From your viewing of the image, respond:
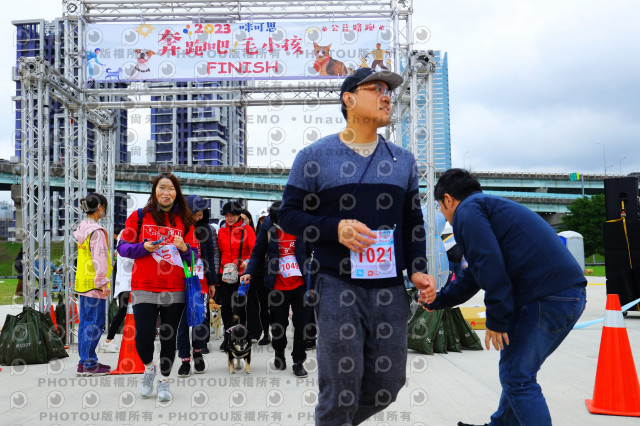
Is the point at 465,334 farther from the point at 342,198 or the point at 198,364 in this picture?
Result: the point at 342,198

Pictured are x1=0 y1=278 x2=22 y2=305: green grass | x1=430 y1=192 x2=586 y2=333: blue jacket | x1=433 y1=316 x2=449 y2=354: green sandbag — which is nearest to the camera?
x1=430 y1=192 x2=586 y2=333: blue jacket

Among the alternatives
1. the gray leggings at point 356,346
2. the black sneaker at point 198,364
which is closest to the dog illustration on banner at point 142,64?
the black sneaker at point 198,364

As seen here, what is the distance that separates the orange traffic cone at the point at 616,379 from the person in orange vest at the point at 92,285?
4.77 m

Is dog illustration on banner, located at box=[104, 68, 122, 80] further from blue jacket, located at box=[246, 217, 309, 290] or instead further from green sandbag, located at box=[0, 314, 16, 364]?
blue jacket, located at box=[246, 217, 309, 290]

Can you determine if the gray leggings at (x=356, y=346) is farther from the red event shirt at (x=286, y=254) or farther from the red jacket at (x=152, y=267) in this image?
the red event shirt at (x=286, y=254)

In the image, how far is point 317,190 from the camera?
2453mm

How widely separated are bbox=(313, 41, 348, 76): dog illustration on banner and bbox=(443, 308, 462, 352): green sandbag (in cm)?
577

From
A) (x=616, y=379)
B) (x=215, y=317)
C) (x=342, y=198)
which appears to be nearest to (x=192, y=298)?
(x=342, y=198)

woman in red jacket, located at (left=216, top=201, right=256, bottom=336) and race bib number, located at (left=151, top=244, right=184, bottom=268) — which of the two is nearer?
race bib number, located at (left=151, top=244, right=184, bottom=268)

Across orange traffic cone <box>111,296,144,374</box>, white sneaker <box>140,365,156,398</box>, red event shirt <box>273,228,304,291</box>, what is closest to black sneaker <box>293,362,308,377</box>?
red event shirt <box>273,228,304,291</box>

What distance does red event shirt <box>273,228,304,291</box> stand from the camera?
19.7ft

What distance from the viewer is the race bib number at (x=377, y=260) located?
2297 millimetres

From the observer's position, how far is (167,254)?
4.48 meters

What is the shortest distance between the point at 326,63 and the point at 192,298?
7463mm
